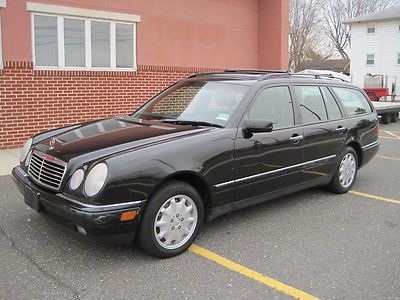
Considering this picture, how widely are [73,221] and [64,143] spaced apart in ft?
2.87

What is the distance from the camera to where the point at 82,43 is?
30.9 feet

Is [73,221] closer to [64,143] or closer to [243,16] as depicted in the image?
[64,143]

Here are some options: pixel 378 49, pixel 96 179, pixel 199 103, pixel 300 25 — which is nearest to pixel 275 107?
pixel 199 103

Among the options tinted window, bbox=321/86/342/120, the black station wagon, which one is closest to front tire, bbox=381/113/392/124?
the black station wagon

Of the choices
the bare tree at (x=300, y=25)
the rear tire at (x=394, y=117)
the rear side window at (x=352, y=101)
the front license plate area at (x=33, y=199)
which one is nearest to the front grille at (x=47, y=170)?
the front license plate area at (x=33, y=199)

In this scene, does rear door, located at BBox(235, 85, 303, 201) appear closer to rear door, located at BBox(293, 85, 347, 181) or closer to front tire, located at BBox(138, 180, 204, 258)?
rear door, located at BBox(293, 85, 347, 181)

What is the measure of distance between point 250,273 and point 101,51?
7470 millimetres

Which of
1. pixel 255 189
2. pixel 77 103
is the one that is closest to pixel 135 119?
pixel 255 189

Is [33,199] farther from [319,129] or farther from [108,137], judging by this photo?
[319,129]

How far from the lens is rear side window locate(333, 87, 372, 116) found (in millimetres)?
6047

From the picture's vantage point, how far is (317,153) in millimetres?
5344

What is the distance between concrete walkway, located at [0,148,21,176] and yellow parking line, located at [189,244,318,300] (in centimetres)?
401

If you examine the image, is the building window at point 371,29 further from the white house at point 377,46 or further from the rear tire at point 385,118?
the rear tire at point 385,118

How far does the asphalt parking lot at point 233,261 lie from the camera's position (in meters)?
3.29
